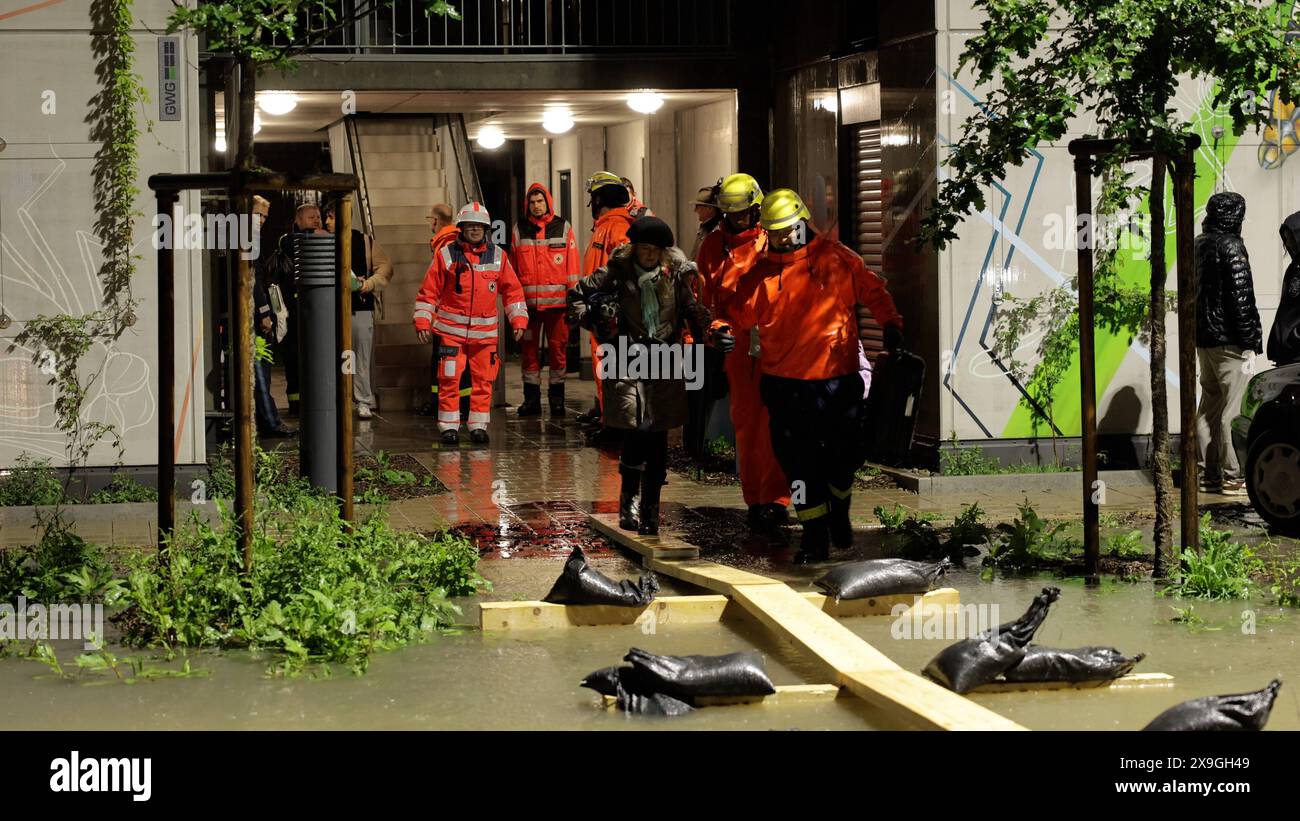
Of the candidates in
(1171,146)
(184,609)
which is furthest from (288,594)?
(1171,146)

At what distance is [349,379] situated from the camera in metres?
8.88

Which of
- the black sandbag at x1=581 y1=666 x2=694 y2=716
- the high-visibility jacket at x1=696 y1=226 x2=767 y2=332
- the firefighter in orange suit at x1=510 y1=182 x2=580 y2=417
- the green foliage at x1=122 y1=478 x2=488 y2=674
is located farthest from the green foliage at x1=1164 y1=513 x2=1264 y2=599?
the firefighter in orange suit at x1=510 y1=182 x2=580 y2=417

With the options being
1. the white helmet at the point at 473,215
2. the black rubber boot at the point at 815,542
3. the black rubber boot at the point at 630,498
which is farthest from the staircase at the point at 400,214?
the black rubber boot at the point at 815,542

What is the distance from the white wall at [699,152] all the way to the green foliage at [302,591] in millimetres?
9324

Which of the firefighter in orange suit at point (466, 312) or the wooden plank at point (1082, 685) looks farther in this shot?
the firefighter in orange suit at point (466, 312)

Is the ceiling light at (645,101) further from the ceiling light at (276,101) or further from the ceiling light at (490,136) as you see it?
the ceiling light at (490,136)

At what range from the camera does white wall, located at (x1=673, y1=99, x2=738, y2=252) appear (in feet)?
59.1

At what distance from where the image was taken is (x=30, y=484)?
1189 centimetres

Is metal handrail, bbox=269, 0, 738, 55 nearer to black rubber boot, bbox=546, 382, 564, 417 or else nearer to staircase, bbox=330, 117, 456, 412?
staircase, bbox=330, 117, 456, 412

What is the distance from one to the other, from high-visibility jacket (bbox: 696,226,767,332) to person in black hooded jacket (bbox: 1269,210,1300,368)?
319 cm

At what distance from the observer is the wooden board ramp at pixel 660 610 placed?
26.6 ft
